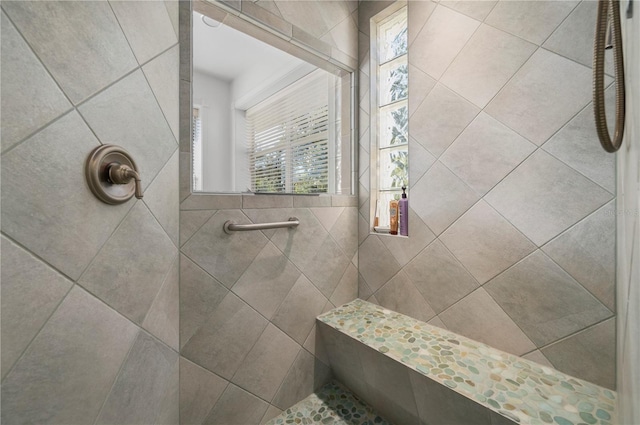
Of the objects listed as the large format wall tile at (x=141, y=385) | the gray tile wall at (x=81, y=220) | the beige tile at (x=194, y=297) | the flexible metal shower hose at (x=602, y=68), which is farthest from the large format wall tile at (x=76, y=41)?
the flexible metal shower hose at (x=602, y=68)

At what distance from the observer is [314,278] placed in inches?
55.5

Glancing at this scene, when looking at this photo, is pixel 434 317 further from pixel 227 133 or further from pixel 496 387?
pixel 227 133

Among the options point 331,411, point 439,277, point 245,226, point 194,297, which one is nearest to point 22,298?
point 194,297

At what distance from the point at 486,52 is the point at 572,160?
1.99ft

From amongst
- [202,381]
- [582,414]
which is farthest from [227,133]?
[582,414]

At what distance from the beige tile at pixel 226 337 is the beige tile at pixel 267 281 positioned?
40 mm

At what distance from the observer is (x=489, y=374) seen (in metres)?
0.96

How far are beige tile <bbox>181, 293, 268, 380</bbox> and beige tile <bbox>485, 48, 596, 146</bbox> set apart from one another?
4.76ft

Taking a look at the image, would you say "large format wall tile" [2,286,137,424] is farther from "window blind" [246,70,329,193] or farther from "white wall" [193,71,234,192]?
"window blind" [246,70,329,193]

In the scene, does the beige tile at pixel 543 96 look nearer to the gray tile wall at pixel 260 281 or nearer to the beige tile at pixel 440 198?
the beige tile at pixel 440 198

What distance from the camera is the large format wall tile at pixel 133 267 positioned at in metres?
0.65

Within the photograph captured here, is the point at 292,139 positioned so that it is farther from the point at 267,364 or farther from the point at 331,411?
the point at 331,411

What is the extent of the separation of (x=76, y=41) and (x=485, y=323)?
5.70 ft

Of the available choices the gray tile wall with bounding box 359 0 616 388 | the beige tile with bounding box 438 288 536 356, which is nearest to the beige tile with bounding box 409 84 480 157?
the gray tile wall with bounding box 359 0 616 388
